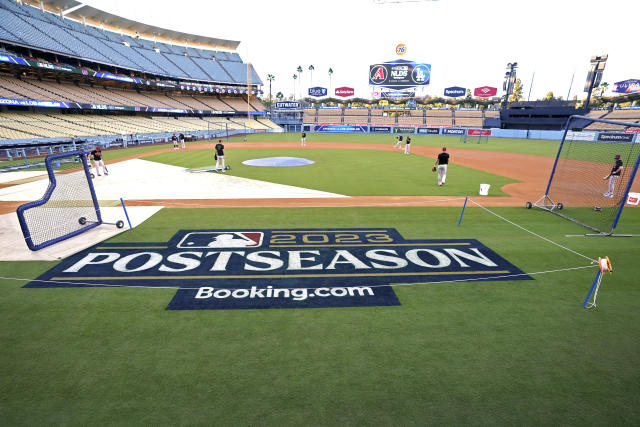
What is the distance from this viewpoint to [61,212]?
34.7 ft

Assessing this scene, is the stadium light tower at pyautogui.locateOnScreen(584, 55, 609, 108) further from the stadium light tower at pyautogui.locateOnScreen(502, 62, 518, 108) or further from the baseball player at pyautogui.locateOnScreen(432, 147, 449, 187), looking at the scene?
the baseball player at pyautogui.locateOnScreen(432, 147, 449, 187)

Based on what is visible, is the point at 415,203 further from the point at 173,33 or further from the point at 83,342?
the point at 173,33

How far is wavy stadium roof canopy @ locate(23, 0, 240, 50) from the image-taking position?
186 feet

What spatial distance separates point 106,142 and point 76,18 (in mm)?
45527

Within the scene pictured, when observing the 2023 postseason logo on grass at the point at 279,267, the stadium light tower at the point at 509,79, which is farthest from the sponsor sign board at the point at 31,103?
the stadium light tower at the point at 509,79

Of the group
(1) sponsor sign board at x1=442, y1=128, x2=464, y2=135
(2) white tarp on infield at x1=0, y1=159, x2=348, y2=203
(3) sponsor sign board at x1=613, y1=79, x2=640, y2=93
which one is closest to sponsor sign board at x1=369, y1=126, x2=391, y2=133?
(1) sponsor sign board at x1=442, y1=128, x2=464, y2=135

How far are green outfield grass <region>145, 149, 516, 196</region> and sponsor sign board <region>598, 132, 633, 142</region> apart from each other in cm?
3631

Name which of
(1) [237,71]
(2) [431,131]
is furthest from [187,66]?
(2) [431,131]

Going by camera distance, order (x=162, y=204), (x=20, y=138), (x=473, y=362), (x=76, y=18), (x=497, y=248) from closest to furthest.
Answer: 1. (x=473, y=362)
2. (x=497, y=248)
3. (x=162, y=204)
4. (x=20, y=138)
5. (x=76, y=18)

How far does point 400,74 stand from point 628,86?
195 ft

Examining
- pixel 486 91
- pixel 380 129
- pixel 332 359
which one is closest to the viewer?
pixel 332 359

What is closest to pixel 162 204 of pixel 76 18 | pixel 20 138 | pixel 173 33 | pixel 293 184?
pixel 293 184

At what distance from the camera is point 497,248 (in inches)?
363

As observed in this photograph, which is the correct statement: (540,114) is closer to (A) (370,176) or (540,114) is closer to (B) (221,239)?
(A) (370,176)
